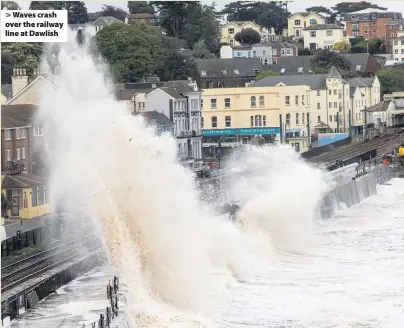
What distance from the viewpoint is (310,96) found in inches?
3413

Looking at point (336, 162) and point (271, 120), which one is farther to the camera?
point (271, 120)

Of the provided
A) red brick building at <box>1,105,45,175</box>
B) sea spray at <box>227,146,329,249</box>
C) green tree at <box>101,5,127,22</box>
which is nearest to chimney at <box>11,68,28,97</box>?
red brick building at <box>1,105,45,175</box>

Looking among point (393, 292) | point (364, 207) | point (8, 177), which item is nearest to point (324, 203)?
point (364, 207)

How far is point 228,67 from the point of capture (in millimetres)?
101312

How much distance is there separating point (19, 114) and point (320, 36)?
95.3 meters

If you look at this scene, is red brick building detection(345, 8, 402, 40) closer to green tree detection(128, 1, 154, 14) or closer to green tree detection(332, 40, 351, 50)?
green tree detection(332, 40, 351, 50)

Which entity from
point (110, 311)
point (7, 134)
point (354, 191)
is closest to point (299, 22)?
point (354, 191)

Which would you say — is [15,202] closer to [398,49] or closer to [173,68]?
[173,68]

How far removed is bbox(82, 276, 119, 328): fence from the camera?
2545 centimetres

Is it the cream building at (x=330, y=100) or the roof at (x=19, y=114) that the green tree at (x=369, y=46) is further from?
the roof at (x=19, y=114)

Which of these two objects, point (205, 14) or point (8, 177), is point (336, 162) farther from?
point (205, 14)

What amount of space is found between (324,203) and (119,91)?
17291 mm

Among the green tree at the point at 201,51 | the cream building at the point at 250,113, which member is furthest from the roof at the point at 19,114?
the green tree at the point at 201,51

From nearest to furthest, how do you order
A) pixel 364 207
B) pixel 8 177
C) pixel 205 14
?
1. pixel 8 177
2. pixel 364 207
3. pixel 205 14
